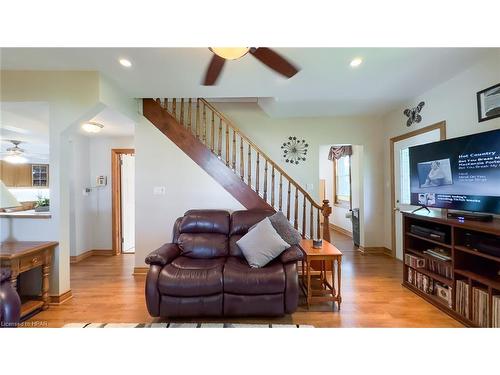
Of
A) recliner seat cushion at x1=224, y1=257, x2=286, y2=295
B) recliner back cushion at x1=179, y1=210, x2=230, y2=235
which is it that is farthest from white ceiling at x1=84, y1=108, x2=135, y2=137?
recliner seat cushion at x1=224, y1=257, x2=286, y2=295

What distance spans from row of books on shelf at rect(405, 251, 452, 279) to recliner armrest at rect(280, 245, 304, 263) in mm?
1467

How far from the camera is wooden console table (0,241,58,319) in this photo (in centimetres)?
202

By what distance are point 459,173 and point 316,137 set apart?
2328 mm

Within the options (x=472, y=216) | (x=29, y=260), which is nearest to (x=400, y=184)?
(x=472, y=216)

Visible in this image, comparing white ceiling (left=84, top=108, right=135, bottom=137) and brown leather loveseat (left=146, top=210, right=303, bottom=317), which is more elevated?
white ceiling (left=84, top=108, right=135, bottom=137)

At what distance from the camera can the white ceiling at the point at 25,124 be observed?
2.72 m

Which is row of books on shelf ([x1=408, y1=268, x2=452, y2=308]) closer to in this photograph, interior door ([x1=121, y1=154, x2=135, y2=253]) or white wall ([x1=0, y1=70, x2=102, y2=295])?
white wall ([x1=0, y1=70, x2=102, y2=295])

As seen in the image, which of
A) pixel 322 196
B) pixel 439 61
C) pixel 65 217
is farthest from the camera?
pixel 322 196
